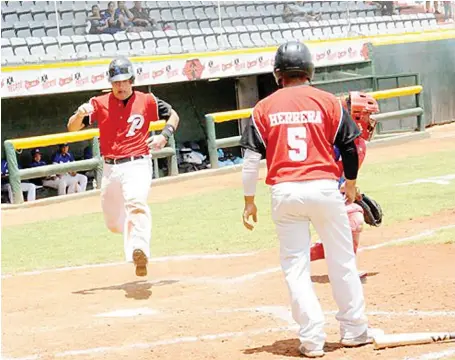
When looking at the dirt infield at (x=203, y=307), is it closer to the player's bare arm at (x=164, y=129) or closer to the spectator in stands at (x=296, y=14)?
the player's bare arm at (x=164, y=129)

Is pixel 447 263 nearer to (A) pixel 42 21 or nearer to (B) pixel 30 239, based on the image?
(B) pixel 30 239

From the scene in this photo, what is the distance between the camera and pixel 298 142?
501 cm

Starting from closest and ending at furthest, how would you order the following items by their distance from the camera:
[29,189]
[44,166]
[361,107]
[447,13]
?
[361,107]
[44,166]
[29,189]
[447,13]

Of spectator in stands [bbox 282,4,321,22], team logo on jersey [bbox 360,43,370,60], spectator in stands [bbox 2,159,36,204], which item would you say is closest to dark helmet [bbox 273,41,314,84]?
spectator in stands [bbox 2,159,36,204]

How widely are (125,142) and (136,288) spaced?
122 centimetres

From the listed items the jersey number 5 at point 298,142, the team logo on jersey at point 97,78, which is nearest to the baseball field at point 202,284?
the jersey number 5 at point 298,142

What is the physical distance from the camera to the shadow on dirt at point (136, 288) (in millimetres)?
7293

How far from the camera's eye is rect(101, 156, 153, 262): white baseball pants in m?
7.65

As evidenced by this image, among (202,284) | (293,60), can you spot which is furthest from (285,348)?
(202,284)

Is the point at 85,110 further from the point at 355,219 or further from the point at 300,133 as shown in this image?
the point at 300,133

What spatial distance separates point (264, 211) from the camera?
11.8 metres

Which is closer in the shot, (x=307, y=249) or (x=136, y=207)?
(x=307, y=249)

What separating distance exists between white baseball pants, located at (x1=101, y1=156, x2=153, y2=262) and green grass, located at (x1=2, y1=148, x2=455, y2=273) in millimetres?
1316

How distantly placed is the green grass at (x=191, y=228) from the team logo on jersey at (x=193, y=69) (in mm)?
4486
